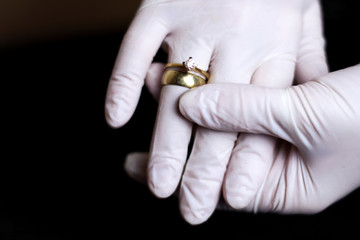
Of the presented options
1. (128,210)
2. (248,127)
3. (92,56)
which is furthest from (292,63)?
(92,56)

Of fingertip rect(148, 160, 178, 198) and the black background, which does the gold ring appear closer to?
fingertip rect(148, 160, 178, 198)

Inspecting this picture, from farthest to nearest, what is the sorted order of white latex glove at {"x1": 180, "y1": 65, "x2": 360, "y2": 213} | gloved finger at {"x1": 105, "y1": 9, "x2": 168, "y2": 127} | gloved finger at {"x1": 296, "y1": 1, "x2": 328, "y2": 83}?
gloved finger at {"x1": 296, "y1": 1, "x2": 328, "y2": 83}, gloved finger at {"x1": 105, "y1": 9, "x2": 168, "y2": 127}, white latex glove at {"x1": 180, "y1": 65, "x2": 360, "y2": 213}

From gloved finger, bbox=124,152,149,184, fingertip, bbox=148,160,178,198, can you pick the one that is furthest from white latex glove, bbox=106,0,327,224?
gloved finger, bbox=124,152,149,184

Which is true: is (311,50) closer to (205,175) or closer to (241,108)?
(241,108)

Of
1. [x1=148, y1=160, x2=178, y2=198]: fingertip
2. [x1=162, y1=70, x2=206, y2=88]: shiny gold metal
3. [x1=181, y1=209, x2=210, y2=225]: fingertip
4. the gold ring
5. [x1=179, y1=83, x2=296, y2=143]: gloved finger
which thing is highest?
the gold ring

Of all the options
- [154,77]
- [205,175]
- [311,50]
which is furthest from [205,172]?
[311,50]

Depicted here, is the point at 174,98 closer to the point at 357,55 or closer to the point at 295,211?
the point at 295,211

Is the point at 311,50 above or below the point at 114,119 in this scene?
above
